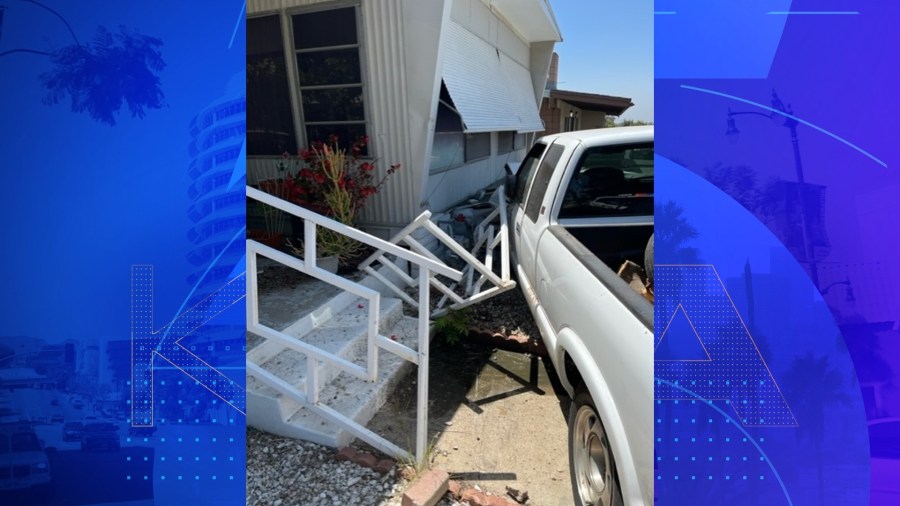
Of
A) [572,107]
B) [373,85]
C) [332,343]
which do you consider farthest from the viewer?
[572,107]

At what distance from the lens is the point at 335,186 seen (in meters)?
5.28

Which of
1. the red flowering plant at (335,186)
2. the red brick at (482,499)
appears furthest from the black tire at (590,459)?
the red flowering plant at (335,186)

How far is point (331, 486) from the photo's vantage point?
271 cm

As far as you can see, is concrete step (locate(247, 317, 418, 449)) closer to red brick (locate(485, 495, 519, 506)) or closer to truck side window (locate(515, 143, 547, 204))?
red brick (locate(485, 495, 519, 506))

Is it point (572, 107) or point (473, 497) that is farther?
point (572, 107)

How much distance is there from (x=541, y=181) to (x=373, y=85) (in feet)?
7.96

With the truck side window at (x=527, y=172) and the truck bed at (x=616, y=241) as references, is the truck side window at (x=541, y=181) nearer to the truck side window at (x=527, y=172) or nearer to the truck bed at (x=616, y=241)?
the truck side window at (x=527, y=172)

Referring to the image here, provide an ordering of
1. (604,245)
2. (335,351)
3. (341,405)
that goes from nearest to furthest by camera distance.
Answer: (341,405)
(335,351)
(604,245)

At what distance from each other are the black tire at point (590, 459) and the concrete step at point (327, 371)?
4.37 feet

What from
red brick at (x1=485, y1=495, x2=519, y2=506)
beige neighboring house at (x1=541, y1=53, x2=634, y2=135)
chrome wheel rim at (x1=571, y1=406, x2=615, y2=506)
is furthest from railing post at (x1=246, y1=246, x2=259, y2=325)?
beige neighboring house at (x1=541, y1=53, x2=634, y2=135)

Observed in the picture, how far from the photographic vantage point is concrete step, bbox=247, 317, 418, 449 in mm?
3041

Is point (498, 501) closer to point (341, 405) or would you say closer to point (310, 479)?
point (310, 479)

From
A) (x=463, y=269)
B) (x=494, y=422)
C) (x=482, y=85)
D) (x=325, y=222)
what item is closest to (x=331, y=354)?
(x=325, y=222)

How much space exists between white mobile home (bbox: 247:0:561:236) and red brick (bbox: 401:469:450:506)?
12.1ft
